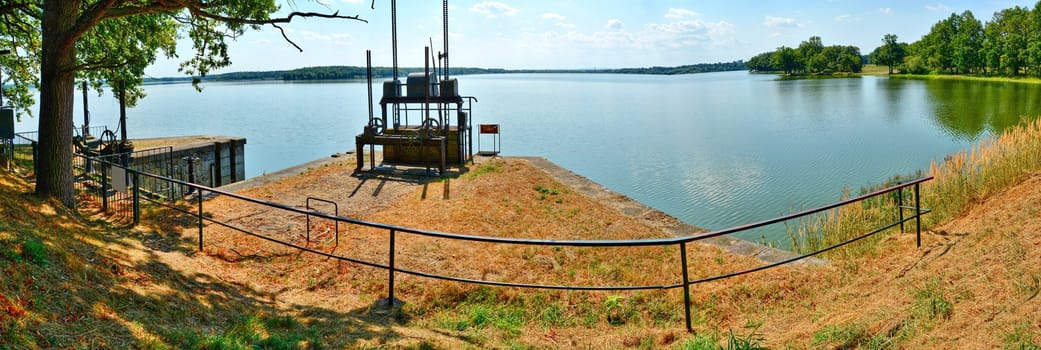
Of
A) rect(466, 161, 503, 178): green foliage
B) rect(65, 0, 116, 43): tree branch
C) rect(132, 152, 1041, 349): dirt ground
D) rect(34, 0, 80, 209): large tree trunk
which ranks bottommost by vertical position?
rect(132, 152, 1041, 349): dirt ground

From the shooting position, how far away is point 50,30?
9.70 m

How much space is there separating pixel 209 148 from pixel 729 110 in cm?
4272

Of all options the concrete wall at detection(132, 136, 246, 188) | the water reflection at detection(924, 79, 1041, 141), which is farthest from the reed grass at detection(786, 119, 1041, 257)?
the water reflection at detection(924, 79, 1041, 141)

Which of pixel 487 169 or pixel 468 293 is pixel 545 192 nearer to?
pixel 487 169

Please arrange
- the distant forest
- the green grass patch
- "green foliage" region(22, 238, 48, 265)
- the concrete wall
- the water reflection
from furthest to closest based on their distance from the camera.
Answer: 1. the distant forest
2. the water reflection
3. the concrete wall
4. "green foliage" region(22, 238, 48, 265)
5. the green grass patch

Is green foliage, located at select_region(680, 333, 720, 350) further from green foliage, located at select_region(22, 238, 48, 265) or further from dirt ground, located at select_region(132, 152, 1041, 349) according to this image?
green foliage, located at select_region(22, 238, 48, 265)

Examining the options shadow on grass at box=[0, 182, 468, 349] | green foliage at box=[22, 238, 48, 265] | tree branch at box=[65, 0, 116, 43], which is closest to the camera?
shadow on grass at box=[0, 182, 468, 349]

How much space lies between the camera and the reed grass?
8680 millimetres

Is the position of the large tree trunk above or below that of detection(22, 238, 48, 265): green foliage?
above

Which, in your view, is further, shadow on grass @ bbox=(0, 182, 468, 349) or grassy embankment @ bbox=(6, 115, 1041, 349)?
grassy embankment @ bbox=(6, 115, 1041, 349)

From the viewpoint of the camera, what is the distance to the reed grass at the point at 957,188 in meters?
8.68

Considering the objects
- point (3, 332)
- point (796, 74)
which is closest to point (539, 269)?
point (3, 332)

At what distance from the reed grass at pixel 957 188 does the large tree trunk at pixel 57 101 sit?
11066 mm

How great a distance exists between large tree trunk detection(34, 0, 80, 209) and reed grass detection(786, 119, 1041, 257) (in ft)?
36.3
